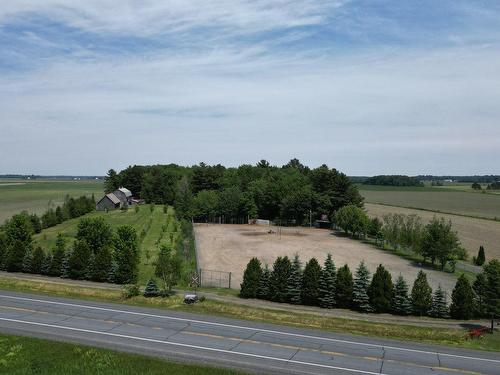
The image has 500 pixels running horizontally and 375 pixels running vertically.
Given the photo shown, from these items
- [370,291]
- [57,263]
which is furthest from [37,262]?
[370,291]

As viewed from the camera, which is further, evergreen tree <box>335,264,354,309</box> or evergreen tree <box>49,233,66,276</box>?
evergreen tree <box>49,233,66,276</box>

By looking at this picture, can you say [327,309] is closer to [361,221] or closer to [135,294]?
[135,294]

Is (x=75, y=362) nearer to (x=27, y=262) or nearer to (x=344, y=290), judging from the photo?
(x=344, y=290)

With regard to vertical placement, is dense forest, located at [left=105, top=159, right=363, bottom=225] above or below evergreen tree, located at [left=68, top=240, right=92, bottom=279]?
above

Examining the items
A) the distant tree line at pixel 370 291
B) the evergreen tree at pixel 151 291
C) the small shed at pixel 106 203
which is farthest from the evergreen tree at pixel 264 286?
the small shed at pixel 106 203

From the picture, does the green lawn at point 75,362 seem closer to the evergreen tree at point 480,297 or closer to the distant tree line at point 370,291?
the distant tree line at point 370,291

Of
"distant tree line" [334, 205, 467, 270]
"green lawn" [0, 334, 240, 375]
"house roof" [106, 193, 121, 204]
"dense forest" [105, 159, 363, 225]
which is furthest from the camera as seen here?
"house roof" [106, 193, 121, 204]

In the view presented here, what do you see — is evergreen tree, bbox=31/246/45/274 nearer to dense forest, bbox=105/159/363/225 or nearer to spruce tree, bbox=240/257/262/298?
spruce tree, bbox=240/257/262/298

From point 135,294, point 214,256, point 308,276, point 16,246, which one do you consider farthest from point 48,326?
point 214,256

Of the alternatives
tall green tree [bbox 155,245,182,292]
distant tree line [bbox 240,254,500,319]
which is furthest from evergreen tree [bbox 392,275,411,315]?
tall green tree [bbox 155,245,182,292]
